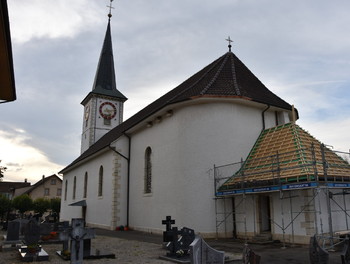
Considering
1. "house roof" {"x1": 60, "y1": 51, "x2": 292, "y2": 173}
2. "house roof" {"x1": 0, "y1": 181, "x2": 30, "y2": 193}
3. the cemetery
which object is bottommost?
the cemetery

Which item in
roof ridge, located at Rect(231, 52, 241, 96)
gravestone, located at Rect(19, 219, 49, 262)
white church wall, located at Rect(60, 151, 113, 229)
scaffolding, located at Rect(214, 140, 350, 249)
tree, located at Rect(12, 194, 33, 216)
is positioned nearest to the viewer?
gravestone, located at Rect(19, 219, 49, 262)

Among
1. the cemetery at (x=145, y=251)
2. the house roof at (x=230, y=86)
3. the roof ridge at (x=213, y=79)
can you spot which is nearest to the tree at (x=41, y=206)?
the house roof at (x=230, y=86)

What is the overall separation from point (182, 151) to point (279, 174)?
5123 mm

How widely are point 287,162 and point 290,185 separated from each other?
5.06 feet

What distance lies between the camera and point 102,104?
37.4 metres

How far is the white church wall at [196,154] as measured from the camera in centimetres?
1523

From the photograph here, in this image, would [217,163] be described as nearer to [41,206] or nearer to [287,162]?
[287,162]

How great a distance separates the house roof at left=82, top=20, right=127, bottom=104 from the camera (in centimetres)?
3803

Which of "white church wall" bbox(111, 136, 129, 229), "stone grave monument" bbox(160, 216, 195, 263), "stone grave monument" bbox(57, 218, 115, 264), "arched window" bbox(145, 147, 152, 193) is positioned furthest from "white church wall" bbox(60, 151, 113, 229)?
"stone grave monument" bbox(57, 218, 115, 264)

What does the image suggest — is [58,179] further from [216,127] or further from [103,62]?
[216,127]

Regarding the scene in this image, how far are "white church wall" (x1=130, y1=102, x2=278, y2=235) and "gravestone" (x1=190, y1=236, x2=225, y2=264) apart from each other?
28.5 feet

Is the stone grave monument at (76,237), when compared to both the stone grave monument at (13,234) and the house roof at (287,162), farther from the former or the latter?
the house roof at (287,162)

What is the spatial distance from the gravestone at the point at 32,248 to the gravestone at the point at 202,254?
18.3 ft

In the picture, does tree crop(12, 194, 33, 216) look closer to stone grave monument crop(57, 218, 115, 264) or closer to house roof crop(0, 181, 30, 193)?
house roof crop(0, 181, 30, 193)
